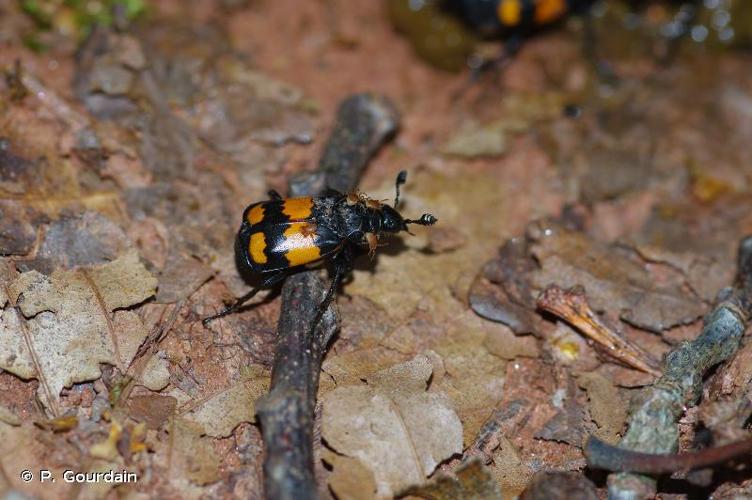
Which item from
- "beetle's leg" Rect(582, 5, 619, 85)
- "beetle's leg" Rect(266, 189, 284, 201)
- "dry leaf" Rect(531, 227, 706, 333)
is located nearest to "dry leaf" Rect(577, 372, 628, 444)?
"dry leaf" Rect(531, 227, 706, 333)

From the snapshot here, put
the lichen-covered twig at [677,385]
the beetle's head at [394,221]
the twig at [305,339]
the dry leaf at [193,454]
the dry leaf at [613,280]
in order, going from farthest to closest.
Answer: the beetle's head at [394,221] → the dry leaf at [613,280] → the dry leaf at [193,454] → the lichen-covered twig at [677,385] → the twig at [305,339]

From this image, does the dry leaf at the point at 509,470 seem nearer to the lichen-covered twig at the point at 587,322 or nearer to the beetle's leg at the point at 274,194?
the lichen-covered twig at the point at 587,322

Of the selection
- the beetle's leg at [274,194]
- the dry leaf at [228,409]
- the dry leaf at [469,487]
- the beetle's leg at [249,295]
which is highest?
the beetle's leg at [274,194]

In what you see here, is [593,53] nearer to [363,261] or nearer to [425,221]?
[425,221]

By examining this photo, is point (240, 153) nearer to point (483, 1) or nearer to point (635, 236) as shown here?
point (483, 1)

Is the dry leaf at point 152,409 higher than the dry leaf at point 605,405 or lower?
higher

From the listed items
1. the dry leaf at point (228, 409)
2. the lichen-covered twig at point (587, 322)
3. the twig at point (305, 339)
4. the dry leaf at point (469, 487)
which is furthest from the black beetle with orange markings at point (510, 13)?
the dry leaf at point (469, 487)
